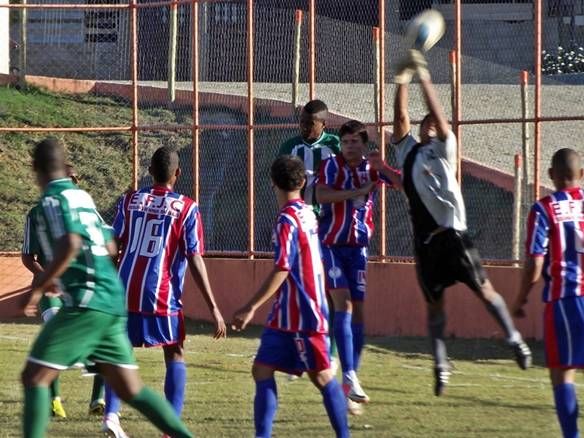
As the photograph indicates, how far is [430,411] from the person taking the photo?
9906mm

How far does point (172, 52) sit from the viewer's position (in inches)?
755

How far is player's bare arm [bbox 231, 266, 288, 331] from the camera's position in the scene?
24.2 ft

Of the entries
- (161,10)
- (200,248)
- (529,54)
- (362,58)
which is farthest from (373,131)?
Answer: (200,248)

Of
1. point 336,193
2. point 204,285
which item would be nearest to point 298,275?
point 204,285

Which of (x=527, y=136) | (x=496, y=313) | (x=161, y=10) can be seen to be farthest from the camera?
(x=161, y=10)

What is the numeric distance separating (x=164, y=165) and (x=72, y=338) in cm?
194

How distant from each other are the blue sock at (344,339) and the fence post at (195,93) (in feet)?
23.9

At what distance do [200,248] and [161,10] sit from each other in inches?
405

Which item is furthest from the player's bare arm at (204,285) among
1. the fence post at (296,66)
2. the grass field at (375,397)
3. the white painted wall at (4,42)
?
the white painted wall at (4,42)

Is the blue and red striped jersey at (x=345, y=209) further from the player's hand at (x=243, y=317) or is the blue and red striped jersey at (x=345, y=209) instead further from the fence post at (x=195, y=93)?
the fence post at (x=195, y=93)

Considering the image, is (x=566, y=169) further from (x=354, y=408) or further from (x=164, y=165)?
(x=354, y=408)

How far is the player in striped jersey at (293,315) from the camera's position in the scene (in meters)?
7.61

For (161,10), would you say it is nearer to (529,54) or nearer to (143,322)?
(529,54)

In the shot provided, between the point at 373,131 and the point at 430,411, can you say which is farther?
the point at 373,131
